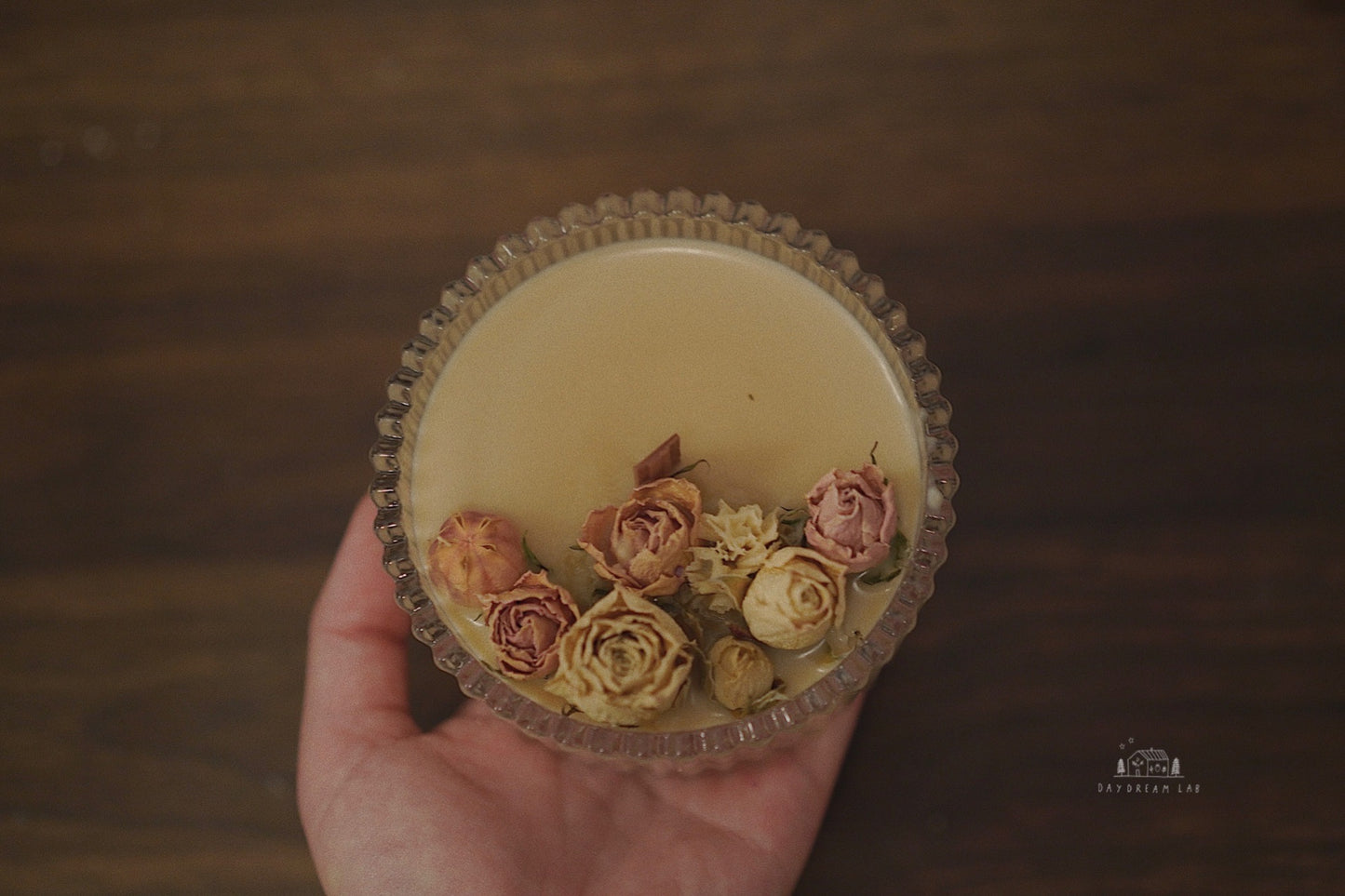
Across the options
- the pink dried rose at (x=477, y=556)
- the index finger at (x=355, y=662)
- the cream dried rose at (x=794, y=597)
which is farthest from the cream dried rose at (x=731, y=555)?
the index finger at (x=355, y=662)

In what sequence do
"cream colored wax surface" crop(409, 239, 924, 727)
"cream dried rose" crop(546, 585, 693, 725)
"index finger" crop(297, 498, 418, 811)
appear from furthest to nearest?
"index finger" crop(297, 498, 418, 811) → "cream colored wax surface" crop(409, 239, 924, 727) → "cream dried rose" crop(546, 585, 693, 725)

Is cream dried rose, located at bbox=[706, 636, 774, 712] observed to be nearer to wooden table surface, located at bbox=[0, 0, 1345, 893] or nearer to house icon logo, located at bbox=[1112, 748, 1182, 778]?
wooden table surface, located at bbox=[0, 0, 1345, 893]

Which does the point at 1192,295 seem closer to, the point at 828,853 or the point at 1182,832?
the point at 1182,832

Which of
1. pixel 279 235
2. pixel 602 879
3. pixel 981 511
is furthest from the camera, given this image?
pixel 279 235

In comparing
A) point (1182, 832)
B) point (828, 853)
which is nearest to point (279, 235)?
point (828, 853)

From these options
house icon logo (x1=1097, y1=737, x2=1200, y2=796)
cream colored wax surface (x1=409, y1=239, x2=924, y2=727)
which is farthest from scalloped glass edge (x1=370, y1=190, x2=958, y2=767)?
house icon logo (x1=1097, y1=737, x2=1200, y2=796)
